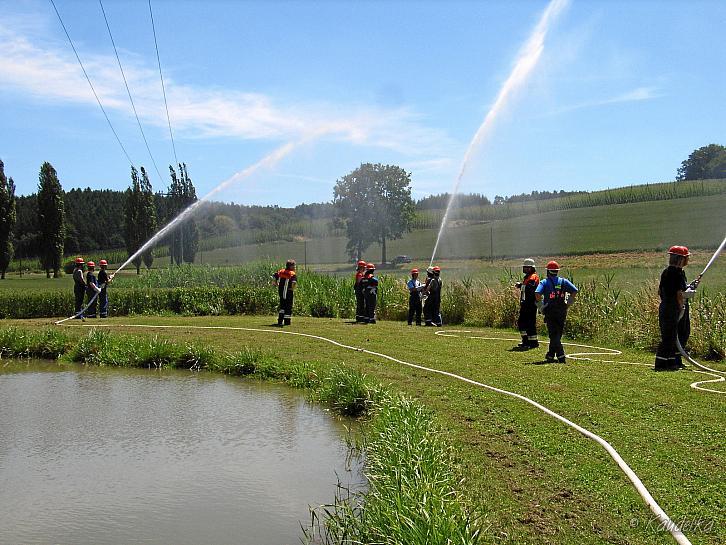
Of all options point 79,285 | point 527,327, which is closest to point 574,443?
point 527,327

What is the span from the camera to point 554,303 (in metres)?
12.7

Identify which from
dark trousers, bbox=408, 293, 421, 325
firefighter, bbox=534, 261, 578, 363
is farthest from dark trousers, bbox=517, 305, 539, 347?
dark trousers, bbox=408, 293, 421, 325

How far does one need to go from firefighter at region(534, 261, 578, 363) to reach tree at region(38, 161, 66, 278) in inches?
2111

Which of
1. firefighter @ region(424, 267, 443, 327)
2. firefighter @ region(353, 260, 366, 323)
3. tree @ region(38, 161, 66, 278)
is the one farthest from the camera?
tree @ region(38, 161, 66, 278)

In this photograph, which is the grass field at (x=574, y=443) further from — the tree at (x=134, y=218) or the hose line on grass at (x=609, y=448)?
the tree at (x=134, y=218)

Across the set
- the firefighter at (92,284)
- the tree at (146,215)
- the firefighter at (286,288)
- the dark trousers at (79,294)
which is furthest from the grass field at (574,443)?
the tree at (146,215)

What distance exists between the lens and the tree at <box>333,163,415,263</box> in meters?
48.1

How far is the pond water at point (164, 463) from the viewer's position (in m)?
6.41

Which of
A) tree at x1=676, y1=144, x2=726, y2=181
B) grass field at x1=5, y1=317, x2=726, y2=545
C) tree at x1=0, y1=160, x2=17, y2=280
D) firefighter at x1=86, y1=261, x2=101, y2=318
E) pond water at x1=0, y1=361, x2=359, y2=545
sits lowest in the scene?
pond water at x1=0, y1=361, x2=359, y2=545

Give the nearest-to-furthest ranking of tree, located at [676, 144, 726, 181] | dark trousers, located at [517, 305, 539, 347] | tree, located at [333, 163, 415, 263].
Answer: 1. dark trousers, located at [517, 305, 539, 347]
2. tree, located at [333, 163, 415, 263]
3. tree, located at [676, 144, 726, 181]

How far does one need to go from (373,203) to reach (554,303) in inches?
1500

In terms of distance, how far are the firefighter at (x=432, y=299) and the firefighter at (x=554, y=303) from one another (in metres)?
6.80

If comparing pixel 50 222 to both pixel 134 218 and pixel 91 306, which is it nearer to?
pixel 134 218

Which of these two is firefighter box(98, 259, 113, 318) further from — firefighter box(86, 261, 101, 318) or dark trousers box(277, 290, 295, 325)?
dark trousers box(277, 290, 295, 325)
